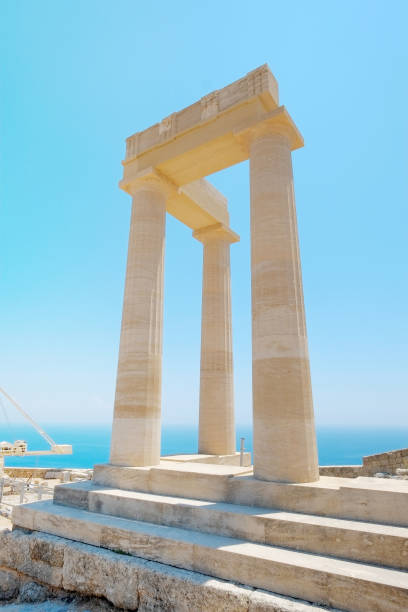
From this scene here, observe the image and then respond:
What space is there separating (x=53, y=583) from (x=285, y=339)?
850 cm

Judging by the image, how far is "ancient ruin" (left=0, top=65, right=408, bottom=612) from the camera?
6.61 meters

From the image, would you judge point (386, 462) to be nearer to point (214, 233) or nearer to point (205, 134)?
point (214, 233)

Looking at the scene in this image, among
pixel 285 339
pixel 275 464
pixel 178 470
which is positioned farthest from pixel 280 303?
pixel 178 470

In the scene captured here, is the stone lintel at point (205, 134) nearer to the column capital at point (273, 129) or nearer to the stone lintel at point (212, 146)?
the stone lintel at point (212, 146)

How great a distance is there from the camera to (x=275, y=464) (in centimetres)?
902

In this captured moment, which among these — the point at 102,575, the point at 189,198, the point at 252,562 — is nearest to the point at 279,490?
the point at 252,562

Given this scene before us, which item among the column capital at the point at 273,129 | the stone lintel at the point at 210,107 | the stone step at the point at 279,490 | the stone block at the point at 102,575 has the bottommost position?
the stone block at the point at 102,575

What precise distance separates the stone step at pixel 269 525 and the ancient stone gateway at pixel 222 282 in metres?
1.42

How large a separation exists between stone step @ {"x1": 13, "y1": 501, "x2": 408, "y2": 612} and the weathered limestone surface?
187 mm

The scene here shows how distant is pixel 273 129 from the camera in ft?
38.7

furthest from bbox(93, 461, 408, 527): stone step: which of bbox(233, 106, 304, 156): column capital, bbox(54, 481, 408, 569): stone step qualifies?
bbox(233, 106, 304, 156): column capital

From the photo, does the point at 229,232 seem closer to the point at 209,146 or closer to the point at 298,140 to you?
the point at 209,146

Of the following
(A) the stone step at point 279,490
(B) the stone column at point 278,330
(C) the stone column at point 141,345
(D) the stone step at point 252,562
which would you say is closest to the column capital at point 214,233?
(C) the stone column at point 141,345

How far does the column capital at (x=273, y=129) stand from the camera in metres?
11.6
